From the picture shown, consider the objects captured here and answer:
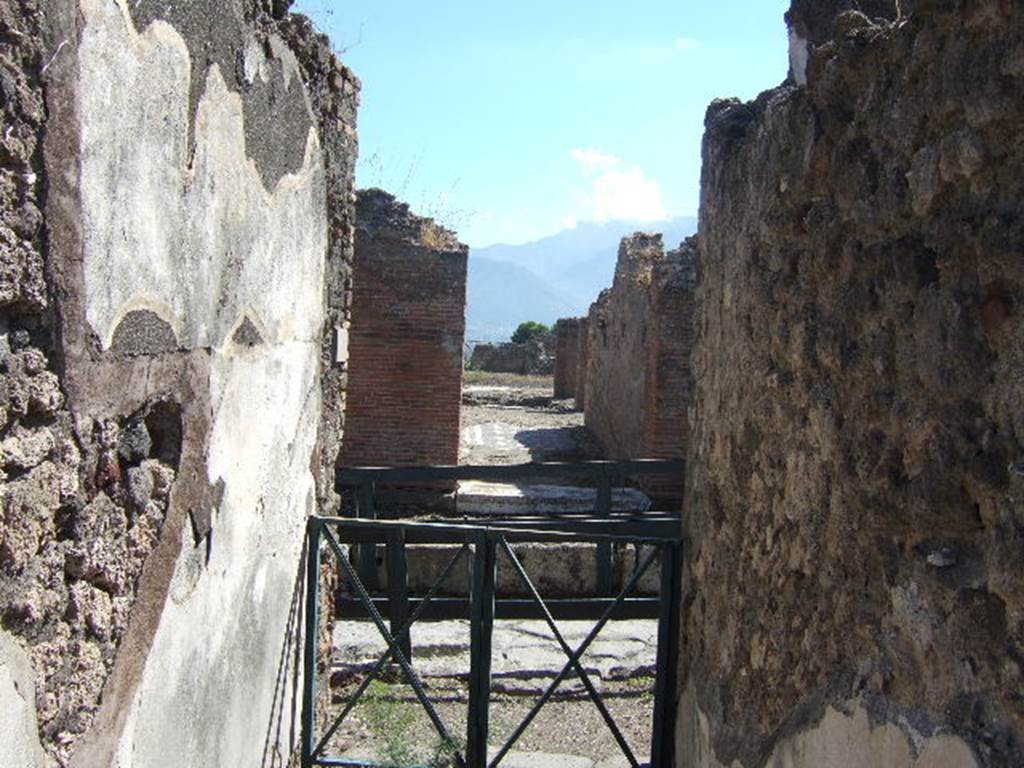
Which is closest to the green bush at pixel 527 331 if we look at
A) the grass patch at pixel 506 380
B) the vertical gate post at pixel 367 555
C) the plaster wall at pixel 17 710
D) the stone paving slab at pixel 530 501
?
the grass patch at pixel 506 380

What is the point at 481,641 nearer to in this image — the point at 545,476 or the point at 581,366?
the point at 545,476

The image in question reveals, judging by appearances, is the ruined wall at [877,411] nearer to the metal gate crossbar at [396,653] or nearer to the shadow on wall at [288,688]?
the metal gate crossbar at [396,653]

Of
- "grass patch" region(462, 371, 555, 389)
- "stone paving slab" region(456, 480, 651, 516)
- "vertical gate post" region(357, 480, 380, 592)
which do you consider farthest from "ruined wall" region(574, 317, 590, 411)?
"vertical gate post" region(357, 480, 380, 592)

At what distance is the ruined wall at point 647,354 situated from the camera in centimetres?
1010

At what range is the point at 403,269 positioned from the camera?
9.73 metres

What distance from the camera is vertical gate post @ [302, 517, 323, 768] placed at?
4098mm

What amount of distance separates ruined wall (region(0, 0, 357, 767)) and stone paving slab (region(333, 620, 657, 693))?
1.86 meters

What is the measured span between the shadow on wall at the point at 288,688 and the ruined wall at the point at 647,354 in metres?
4.55

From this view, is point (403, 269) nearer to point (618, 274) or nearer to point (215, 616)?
point (618, 274)

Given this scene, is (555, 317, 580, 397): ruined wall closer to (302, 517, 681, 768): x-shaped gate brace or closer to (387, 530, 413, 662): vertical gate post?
(387, 530, 413, 662): vertical gate post

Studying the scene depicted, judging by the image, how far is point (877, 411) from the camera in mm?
2203

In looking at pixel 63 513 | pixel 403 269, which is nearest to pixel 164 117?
pixel 63 513

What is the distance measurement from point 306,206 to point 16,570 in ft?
7.16

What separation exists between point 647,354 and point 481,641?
6.81 m
